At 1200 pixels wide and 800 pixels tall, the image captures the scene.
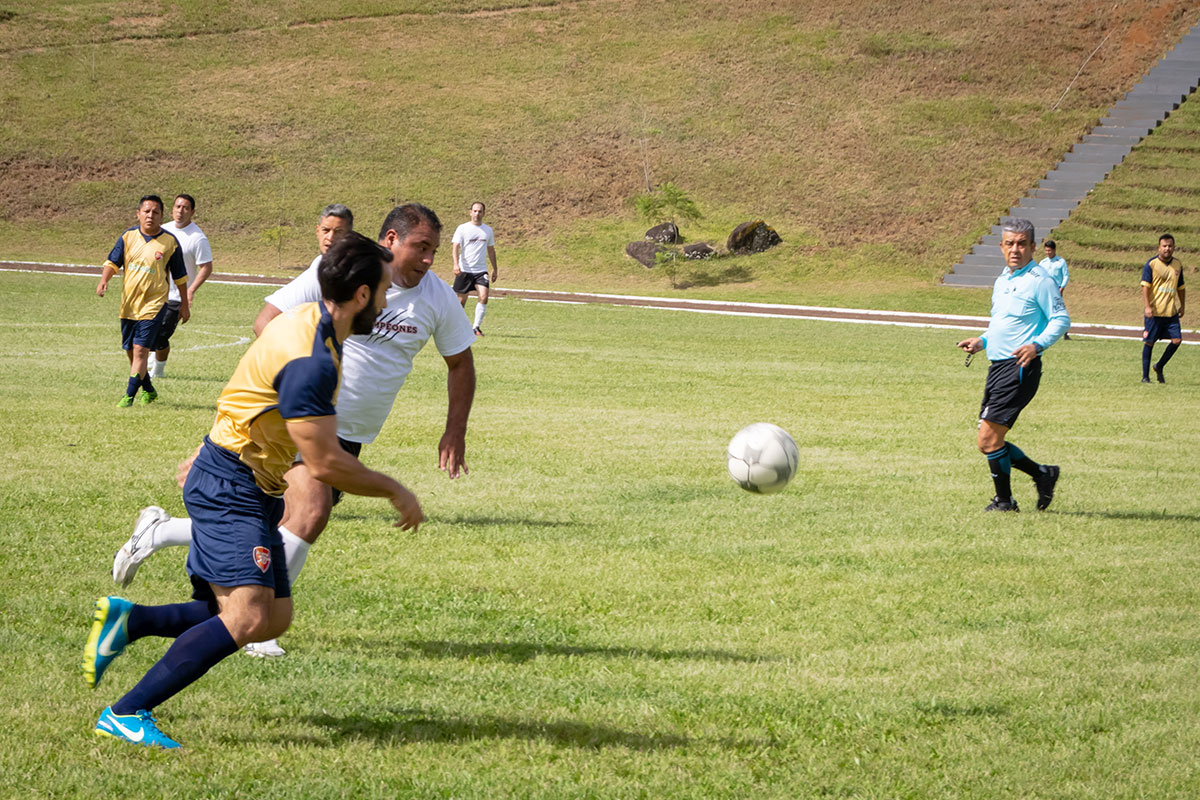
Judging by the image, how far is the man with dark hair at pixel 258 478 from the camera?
14.7 feet

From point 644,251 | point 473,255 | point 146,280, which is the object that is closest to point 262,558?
point 146,280

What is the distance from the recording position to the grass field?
479cm

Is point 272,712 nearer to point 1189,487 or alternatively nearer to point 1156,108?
point 1189,487

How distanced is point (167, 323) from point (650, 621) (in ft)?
33.1

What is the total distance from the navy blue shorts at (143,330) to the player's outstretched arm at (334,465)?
1076 centimetres

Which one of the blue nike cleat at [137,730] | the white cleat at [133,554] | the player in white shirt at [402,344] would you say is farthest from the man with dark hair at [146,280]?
the blue nike cleat at [137,730]

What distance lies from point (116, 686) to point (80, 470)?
18.5ft

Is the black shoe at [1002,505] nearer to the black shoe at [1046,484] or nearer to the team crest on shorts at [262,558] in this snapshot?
the black shoe at [1046,484]

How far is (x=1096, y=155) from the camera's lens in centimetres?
5350

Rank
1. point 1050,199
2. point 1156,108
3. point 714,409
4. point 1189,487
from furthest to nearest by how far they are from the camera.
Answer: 1. point 1156,108
2. point 1050,199
3. point 714,409
4. point 1189,487

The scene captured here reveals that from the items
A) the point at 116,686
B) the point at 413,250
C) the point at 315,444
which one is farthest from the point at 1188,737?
the point at 116,686

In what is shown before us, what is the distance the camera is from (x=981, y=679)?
600 cm

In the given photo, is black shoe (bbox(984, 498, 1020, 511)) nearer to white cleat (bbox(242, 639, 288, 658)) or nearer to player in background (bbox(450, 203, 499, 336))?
white cleat (bbox(242, 639, 288, 658))

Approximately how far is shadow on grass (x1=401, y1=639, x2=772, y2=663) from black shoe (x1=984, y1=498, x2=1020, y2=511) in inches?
185
